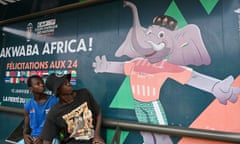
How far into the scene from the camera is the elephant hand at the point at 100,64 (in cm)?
259

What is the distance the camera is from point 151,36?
232 cm

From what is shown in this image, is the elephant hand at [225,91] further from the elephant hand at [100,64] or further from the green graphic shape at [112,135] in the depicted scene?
the elephant hand at [100,64]

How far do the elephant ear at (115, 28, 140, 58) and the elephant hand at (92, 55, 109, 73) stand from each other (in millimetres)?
170

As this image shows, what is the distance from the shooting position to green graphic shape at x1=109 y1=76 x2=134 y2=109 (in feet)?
7.88

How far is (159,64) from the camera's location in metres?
2.27

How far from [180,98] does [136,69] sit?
484 millimetres

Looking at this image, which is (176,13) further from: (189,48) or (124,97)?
(124,97)

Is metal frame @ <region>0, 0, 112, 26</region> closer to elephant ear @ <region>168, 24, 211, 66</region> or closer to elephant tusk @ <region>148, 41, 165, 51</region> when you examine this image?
elephant tusk @ <region>148, 41, 165, 51</region>

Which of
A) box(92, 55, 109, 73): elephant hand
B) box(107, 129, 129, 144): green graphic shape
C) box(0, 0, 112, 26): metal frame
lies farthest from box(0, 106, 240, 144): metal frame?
box(0, 0, 112, 26): metal frame

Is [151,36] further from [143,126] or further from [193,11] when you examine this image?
[143,126]

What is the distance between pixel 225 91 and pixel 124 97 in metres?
0.90

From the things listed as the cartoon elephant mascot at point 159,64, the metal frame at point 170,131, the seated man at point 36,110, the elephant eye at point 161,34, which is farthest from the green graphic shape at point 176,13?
the seated man at point 36,110

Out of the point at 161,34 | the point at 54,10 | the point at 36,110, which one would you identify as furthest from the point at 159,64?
the point at 54,10

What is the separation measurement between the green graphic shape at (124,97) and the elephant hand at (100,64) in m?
0.28
